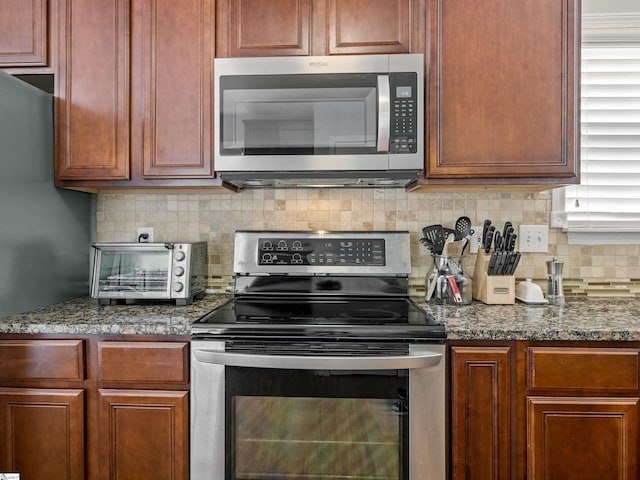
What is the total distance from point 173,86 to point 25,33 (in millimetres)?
645

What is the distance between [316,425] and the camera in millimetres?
1337

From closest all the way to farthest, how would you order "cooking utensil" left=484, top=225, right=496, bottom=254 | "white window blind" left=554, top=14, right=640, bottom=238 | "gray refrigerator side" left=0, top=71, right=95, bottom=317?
"gray refrigerator side" left=0, top=71, right=95, bottom=317
"cooking utensil" left=484, top=225, right=496, bottom=254
"white window blind" left=554, top=14, right=640, bottom=238

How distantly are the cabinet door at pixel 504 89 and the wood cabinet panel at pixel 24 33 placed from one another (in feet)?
5.05

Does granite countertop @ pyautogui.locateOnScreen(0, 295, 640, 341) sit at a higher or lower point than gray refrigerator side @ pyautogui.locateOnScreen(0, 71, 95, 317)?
lower

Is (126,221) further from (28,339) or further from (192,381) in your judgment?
(192,381)

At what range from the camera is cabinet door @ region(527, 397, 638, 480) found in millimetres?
1289

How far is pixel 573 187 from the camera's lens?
6.30ft

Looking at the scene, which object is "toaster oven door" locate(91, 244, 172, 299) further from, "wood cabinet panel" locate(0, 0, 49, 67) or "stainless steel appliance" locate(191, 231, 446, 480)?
"wood cabinet panel" locate(0, 0, 49, 67)

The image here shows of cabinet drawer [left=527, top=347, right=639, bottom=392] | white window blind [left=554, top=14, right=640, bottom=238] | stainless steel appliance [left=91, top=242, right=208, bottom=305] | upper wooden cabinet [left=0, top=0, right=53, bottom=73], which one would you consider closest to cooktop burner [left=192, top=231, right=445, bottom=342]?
stainless steel appliance [left=91, top=242, right=208, bottom=305]

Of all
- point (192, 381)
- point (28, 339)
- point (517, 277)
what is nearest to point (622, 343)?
point (517, 277)

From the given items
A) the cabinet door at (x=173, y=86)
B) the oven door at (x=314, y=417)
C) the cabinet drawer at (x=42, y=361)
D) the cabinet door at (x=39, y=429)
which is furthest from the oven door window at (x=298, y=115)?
the cabinet door at (x=39, y=429)

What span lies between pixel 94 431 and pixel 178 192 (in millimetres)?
1011

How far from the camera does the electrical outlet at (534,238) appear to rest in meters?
1.92

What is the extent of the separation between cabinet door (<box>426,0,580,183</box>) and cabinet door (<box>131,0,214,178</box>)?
0.88 metres
